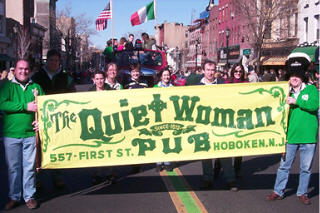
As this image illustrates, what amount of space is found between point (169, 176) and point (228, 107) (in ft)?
6.58

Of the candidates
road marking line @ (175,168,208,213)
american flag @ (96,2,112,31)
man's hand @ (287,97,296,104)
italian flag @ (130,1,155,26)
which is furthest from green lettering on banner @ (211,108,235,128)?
american flag @ (96,2,112,31)

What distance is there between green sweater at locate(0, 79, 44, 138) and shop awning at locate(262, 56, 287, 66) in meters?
33.1

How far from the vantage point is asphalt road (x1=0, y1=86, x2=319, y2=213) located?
5305mm

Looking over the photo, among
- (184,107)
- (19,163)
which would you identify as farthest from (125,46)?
(19,163)

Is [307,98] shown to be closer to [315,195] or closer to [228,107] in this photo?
[228,107]

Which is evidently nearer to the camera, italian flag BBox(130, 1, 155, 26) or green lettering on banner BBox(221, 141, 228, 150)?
green lettering on banner BBox(221, 141, 228, 150)

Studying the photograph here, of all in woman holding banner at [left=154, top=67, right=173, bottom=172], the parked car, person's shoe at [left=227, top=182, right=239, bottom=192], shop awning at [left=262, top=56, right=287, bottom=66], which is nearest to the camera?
person's shoe at [left=227, top=182, right=239, bottom=192]

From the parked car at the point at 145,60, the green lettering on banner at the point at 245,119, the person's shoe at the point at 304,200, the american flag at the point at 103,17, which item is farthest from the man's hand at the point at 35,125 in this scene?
the american flag at the point at 103,17

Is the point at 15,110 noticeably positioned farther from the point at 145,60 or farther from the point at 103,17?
the point at 103,17

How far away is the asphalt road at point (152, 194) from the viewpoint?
17.4ft

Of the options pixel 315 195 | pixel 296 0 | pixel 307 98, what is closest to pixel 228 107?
pixel 307 98

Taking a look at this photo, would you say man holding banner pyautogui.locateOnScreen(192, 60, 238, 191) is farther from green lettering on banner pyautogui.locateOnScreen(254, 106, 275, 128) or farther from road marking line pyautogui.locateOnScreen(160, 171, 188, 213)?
green lettering on banner pyautogui.locateOnScreen(254, 106, 275, 128)

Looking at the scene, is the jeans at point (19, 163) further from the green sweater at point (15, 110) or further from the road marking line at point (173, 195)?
the road marking line at point (173, 195)

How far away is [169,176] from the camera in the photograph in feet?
23.2
